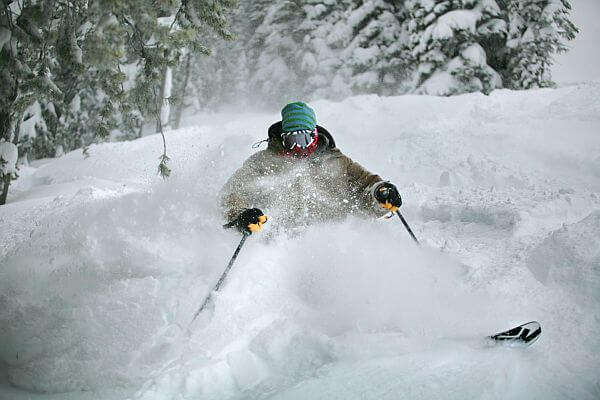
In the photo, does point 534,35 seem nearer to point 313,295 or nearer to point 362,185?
point 362,185

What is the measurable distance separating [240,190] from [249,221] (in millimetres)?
759

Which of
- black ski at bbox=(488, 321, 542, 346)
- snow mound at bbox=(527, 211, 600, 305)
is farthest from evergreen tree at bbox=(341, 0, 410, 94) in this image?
black ski at bbox=(488, 321, 542, 346)

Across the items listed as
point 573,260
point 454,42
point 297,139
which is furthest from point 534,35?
point 573,260

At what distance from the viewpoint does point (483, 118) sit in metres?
9.08

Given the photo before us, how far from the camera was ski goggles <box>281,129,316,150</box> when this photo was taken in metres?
4.65

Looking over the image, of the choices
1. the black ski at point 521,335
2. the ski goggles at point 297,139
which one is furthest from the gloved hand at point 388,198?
the black ski at point 521,335

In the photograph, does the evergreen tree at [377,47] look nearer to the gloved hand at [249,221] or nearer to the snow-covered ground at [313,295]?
the snow-covered ground at [313,295]

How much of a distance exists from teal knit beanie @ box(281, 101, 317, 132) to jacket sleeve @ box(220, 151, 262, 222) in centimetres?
52

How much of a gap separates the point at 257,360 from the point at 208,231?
7.54 feet

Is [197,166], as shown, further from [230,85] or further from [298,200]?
[230,85]

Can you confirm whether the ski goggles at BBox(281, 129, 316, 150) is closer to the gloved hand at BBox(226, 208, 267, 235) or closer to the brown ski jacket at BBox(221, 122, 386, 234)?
the brown ski jacket at BBox(221, 122, 386, 234)

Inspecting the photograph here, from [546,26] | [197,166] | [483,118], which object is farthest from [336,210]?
[546,26]

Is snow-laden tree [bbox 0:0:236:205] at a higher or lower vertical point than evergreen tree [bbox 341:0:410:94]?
higher

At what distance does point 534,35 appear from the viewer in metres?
15.0
